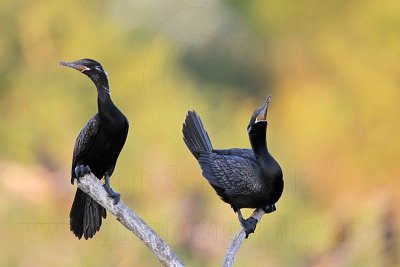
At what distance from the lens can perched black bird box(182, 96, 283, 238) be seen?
3.18 meters

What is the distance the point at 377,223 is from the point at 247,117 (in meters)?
1.37

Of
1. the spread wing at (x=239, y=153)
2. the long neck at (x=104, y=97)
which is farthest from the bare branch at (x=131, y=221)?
the spread wing at (x=239, y=153)

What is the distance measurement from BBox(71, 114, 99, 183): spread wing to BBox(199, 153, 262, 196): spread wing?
1.76 ft

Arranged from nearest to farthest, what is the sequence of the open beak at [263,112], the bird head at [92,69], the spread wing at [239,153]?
the open beak at [263,112], the bird head at [92,69], the spread wing at [239,153]

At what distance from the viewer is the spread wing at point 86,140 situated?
10.7ft

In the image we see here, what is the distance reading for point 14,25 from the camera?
5.83 metres

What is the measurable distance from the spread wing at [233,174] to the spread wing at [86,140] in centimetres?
54

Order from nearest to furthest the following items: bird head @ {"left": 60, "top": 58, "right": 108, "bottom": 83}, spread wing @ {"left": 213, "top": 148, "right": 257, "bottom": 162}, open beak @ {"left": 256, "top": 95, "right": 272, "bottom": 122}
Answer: open beak @ {"left": 256, "top": 95, "right": 272, "bottom": 122} → bird head @ {"left": 60, "top": 58, "right": 108, "bottom": 83} → spread wing @ {"left": 213, "top": 148, "right": 257, "bottom": 162}

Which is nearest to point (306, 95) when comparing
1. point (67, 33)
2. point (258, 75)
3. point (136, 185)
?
point (258, 75)

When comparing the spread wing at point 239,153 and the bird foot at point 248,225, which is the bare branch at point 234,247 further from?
the spread wing at point 239,153

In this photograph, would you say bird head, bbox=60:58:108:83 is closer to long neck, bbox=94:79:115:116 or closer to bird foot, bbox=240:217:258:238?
long neck, bbox=94:79:115:116

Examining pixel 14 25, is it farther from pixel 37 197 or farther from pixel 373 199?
pixel 373 199

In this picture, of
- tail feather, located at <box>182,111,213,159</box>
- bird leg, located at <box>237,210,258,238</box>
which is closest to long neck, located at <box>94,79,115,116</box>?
tail feather, located at <box>182,111,213,159</box>

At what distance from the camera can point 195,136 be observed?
349 centimetres
